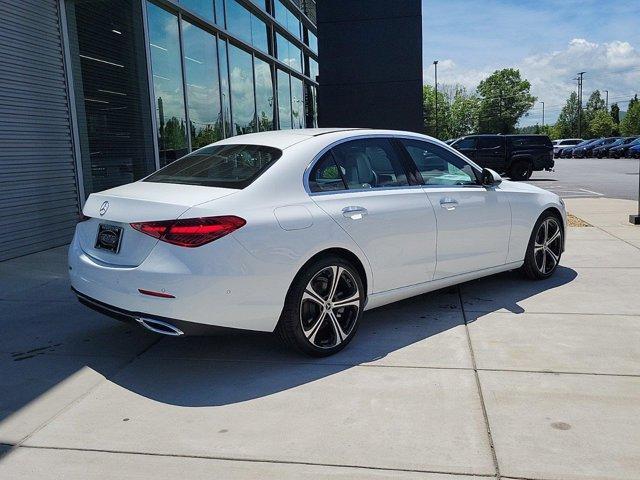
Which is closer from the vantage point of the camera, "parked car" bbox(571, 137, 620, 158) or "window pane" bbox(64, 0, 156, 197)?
"window pane" bbox(64, 0, 156, 197)

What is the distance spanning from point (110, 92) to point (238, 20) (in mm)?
5766

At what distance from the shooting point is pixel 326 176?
4.23 m

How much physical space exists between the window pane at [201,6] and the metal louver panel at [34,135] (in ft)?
11.1

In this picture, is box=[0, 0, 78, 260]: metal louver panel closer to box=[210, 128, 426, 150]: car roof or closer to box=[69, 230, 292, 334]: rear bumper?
box=[210, 128, 426, 150]: car roof

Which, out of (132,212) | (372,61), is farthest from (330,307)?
(372,61)

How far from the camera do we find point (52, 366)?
160 inches

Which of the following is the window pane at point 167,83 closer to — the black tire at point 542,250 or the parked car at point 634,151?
the black tire at point 542,250

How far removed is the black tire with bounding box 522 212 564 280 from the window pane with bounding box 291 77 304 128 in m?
14.3

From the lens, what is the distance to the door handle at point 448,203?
16.0 feet

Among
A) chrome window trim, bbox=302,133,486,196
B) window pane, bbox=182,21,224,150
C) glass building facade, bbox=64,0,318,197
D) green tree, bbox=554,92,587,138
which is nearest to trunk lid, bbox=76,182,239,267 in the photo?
chrome window trim, bbox=302,133,486,196

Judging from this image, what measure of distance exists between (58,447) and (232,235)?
1451 mm

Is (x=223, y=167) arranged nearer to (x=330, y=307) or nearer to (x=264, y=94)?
(x=330, y=307)

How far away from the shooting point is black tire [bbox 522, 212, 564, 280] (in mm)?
5945

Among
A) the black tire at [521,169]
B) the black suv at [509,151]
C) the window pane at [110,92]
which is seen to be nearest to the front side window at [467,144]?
the black suv at [509,151]
